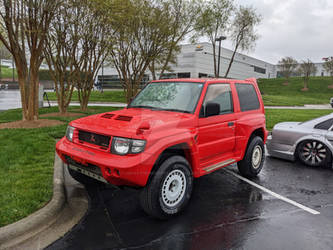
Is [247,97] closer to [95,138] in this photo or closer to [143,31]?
[95,138]

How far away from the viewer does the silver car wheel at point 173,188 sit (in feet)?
12.2

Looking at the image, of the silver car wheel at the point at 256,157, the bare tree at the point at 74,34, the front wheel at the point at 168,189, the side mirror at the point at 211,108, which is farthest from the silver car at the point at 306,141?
the bare tree at the point at 74,34

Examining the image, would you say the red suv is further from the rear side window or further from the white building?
the white building

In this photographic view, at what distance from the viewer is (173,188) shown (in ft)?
12.6

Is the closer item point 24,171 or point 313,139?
point 24,171

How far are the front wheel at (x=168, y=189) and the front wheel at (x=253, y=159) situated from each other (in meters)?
1.87

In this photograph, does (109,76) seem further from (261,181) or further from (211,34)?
(261,181)

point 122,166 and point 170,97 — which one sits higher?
point 170,97

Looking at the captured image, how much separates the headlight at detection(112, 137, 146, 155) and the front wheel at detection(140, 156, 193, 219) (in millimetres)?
421

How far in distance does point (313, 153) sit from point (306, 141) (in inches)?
12.5

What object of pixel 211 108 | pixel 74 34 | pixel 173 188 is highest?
pixel 74 34

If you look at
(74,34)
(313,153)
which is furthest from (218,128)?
(74,34)

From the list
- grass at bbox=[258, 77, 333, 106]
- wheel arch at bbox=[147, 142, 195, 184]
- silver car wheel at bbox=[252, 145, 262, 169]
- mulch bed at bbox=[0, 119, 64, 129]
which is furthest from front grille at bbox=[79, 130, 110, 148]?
grass at bbox=[258, 77, 333, 106]

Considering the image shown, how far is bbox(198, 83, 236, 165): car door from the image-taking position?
13.8 feet
